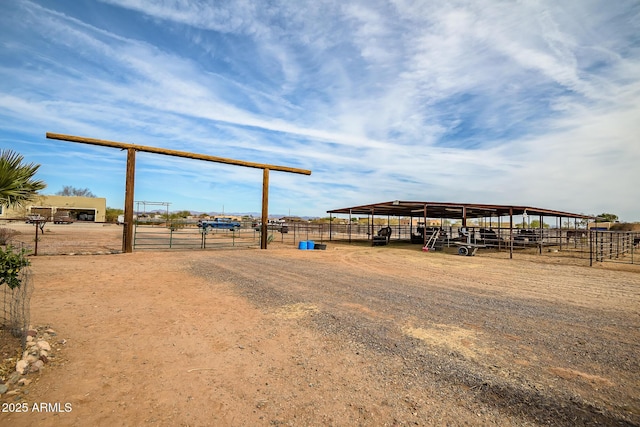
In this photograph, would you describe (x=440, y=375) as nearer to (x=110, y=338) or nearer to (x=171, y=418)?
(x=171, y=418)

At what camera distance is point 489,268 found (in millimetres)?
13492

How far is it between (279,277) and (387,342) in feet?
19.3

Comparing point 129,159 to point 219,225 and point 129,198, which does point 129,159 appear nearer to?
point 129,198

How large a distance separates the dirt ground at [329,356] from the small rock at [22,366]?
15 centimetres

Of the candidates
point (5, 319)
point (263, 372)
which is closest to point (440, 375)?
point (263, 372)

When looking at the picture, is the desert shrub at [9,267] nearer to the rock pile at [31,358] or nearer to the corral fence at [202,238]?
the rock pile at [31,358]

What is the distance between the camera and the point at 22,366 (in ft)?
12.0

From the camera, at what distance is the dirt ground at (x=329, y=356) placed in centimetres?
313

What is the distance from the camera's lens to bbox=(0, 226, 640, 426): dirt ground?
313cm

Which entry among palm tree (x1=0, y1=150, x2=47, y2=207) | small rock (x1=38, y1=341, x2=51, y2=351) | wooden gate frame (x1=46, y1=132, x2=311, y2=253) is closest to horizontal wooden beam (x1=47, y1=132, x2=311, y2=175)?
wooden gate frame (x1=46, y1=132, x2=311, y2=253)

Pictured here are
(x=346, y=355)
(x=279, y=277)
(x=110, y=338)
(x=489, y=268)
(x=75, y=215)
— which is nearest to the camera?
(x=346, y=355)

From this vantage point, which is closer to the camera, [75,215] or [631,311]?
[631,311]

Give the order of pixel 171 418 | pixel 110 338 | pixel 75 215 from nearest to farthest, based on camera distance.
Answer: pixel 171 418
pixel 110 338
pixel 75 215

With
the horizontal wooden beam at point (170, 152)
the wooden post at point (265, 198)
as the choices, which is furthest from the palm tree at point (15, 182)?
the wooden post at point (265, 198)
